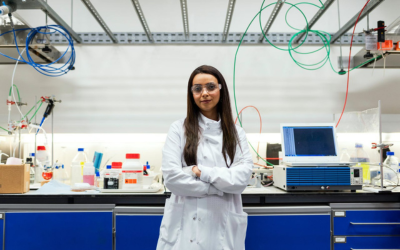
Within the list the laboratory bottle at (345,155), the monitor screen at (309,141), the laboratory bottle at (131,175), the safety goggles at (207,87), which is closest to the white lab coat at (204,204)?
the safety goggles at (207,87)

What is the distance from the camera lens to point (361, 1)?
276cm

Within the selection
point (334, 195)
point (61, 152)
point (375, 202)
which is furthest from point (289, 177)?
point (61, 152)

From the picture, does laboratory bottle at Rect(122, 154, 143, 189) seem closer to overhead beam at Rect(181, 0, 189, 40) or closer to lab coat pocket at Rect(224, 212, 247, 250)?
lab coat pocket at Rect(224, 212, 247, 250)

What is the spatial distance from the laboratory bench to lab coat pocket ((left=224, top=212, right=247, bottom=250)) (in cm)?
31

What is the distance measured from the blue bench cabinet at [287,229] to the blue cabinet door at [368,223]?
80 mm

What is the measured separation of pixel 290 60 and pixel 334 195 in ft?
4.71

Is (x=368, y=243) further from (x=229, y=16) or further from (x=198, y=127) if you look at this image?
(x=229, y=16)

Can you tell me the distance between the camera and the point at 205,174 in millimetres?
1259

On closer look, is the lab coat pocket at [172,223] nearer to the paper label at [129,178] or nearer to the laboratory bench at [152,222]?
the laboratory bench at [152,222]

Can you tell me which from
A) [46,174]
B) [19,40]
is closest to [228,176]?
[46,174]

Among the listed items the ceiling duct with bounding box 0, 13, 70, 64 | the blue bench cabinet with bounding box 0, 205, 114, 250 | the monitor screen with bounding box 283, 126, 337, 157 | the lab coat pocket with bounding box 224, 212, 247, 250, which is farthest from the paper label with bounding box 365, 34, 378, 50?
the ceiling duct with bounding box 0, 13, 70, 64

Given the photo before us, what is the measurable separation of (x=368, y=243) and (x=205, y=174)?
1.13m

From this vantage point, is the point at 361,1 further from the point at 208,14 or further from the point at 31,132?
the point at 31,132

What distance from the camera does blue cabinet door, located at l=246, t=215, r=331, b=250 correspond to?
162cm
